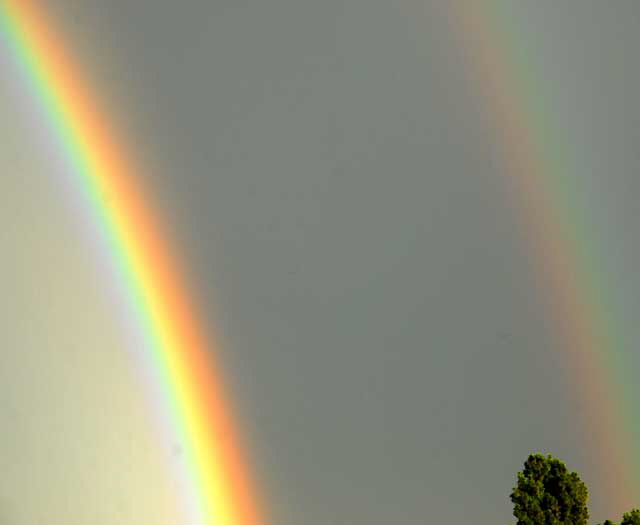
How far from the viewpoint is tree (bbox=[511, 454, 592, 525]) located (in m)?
32.4

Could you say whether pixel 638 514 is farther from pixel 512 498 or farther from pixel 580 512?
pixel 512 498

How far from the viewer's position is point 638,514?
32.3 meters

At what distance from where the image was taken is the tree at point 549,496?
3241 cm

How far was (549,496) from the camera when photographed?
32.7 m

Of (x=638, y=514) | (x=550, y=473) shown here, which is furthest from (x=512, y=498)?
(x=638, y=514)

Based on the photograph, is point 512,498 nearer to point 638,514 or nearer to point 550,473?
point 550,473

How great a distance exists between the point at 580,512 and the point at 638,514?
1.83 meters

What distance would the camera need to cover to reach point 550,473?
33062 mm

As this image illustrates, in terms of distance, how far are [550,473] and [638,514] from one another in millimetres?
3033

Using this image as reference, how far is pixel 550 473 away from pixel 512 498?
1578mm

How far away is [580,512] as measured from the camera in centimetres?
3272

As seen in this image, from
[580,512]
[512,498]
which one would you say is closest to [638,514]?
[580,512]

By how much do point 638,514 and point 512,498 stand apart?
13.4 feet
